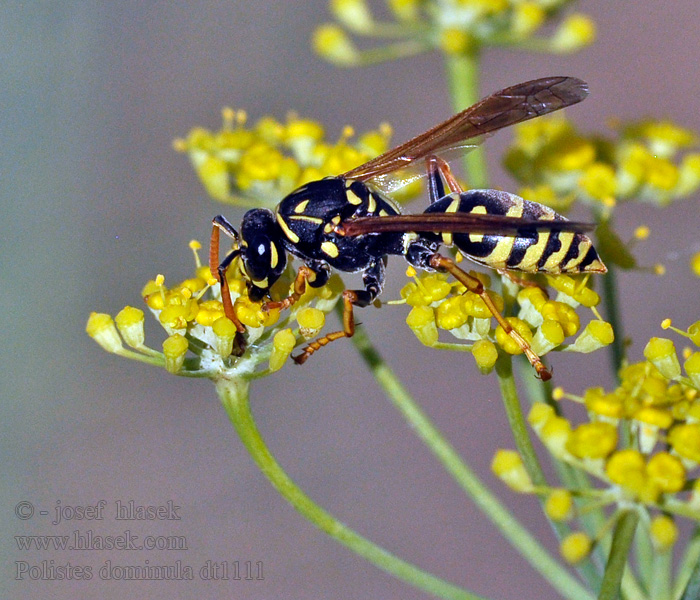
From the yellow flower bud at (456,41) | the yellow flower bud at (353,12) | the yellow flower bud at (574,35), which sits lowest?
the yellow flower bud at (456,41)

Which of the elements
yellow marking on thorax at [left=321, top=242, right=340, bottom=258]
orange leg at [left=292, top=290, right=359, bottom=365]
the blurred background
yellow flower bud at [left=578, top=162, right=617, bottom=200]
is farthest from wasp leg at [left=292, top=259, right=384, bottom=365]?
the blurred background

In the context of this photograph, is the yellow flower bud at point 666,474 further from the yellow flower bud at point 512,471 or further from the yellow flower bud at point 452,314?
the yellow flower bud at point 452,314

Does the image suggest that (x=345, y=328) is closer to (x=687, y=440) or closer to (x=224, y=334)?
(x=224, y=334)

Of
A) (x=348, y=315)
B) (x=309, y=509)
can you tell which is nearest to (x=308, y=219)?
(x=348, y=315)

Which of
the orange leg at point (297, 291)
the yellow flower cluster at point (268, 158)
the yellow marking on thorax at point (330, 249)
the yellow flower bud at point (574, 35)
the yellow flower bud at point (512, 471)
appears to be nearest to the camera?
the yellow flower bud at point (512, 471)

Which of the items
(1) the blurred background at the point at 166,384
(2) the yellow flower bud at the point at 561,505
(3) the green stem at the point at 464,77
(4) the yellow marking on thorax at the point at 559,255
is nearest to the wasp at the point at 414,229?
(4) the yellow marking on thorax at the point at 559,255

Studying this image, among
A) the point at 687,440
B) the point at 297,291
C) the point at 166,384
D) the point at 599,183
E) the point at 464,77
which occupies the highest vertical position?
the point at 464,77

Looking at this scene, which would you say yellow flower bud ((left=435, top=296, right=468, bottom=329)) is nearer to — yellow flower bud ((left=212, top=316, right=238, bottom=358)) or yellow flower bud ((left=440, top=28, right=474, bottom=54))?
yellow flower bud ((left=212, top=316, right=238, bottom=358))
